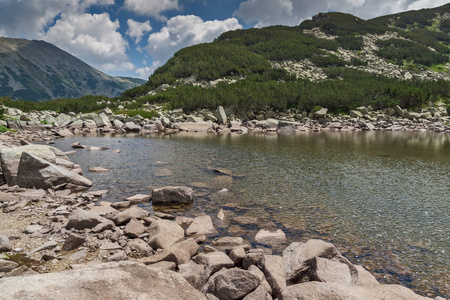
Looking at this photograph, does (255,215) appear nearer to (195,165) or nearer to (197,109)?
(195,165)

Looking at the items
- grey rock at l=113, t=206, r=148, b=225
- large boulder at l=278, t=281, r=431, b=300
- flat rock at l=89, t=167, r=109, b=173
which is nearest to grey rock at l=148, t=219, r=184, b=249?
grey rock at l=113, t=206, r=148, b=225

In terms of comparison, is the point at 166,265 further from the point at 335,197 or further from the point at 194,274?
the point at 335,197

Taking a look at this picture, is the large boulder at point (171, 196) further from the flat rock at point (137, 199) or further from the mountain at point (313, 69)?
the mountain at point (313, 69)

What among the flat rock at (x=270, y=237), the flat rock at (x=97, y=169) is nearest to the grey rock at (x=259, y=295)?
the flat rock at (x=270, y=237)

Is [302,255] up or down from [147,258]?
up

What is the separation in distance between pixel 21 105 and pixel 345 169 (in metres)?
70.1

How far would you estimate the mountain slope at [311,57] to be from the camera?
94625mm

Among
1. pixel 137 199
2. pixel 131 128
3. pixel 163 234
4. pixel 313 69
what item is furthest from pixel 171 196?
pixel 313 69

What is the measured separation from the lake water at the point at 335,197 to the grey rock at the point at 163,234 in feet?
5.18

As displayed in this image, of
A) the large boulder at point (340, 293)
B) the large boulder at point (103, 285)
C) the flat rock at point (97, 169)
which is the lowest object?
the flat rock at point (97, 169)

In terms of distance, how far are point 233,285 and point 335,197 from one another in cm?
875

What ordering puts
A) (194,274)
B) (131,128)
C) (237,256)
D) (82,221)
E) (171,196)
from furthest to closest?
(131,128), (171,196), (82,221), (237,256), (194,274)

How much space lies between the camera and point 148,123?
52.9 meters

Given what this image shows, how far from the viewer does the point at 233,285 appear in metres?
4.73
